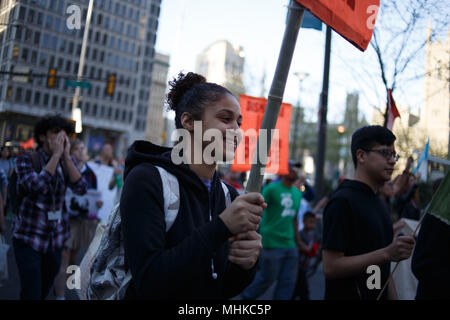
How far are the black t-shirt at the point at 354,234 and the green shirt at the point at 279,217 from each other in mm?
3381

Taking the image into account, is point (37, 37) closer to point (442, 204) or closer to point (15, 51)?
point (15, 51)

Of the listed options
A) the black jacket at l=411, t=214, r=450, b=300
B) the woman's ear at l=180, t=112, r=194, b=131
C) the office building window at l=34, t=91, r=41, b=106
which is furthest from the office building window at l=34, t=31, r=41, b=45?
the black jacket at l=411, t=214, r=450, b=300

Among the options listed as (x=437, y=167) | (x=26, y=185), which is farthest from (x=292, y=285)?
(x=26, y=185)

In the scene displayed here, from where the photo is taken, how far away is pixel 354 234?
9.03ft

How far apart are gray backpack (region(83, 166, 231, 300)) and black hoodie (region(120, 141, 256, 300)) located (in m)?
0.03

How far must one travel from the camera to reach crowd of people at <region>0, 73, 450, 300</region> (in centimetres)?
154

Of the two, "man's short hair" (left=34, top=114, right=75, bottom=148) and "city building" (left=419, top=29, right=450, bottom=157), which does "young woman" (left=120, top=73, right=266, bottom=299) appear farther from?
"man's short hair" (left=34, top=114, right=75, bottom=148)

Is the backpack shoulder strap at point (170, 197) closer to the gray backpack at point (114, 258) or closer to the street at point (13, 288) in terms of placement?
the gray backpack at point (114, 258)

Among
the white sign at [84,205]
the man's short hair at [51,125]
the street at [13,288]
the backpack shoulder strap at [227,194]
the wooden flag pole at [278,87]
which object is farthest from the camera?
the white sign at [84,205]

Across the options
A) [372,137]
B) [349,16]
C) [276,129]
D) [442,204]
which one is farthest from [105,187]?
[349,16]

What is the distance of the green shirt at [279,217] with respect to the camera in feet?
20.5

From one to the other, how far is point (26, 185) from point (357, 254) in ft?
8.83

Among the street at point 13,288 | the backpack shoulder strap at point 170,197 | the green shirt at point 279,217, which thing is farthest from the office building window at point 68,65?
the green shirt at point 279,217
